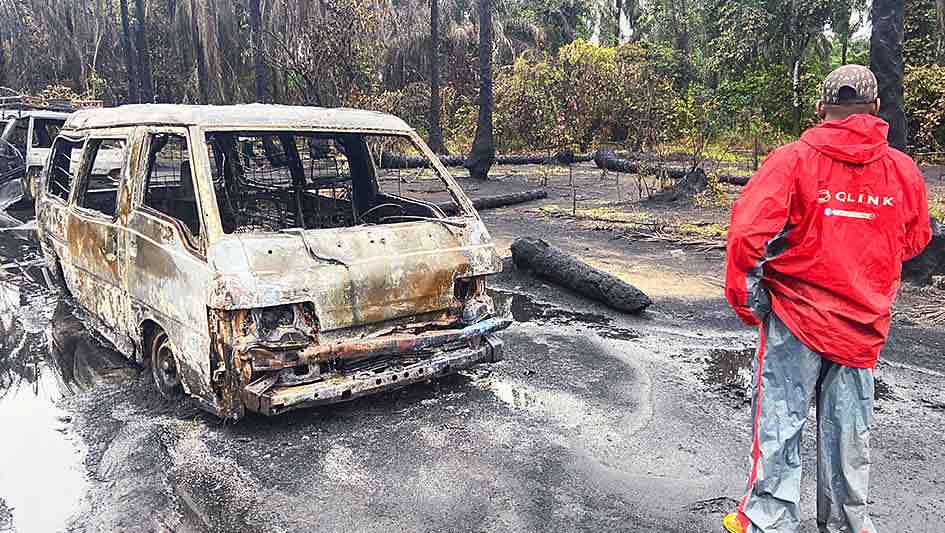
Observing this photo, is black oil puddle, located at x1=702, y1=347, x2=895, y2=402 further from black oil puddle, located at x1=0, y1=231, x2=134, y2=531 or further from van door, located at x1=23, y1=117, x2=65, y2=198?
van door, located at x1=23, y1=117, x2=65, y2=198

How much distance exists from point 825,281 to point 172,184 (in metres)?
5.11

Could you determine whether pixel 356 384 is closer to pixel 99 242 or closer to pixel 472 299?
pixel 472 299

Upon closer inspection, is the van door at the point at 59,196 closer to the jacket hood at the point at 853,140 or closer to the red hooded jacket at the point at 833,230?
the red hooded jacket at the point at 833,230

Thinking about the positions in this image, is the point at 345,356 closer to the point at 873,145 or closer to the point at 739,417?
the point at 739,417

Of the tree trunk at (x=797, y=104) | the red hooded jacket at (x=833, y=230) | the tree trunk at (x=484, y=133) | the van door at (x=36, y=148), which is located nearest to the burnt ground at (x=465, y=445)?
the red hooded jacket at (x=833, y=230)

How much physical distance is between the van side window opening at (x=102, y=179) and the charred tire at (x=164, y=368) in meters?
1.12

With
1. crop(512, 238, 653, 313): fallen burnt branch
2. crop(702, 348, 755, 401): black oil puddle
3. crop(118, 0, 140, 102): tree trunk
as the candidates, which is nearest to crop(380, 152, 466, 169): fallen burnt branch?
crop(118, 0, 140, 102): tree trunk

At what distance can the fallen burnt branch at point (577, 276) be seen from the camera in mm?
7266

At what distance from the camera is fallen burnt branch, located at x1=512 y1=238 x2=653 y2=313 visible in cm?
727

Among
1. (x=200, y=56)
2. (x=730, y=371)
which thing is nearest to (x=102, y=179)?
(x=730, y=371)

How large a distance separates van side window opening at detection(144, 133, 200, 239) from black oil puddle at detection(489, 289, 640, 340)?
9.64 feet

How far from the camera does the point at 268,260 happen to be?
431 cm

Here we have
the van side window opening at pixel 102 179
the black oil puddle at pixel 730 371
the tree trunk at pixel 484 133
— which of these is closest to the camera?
the black oil puddle at pixel 730 371

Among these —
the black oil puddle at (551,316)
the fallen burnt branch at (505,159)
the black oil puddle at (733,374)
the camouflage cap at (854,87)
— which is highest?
the camouflage cap at (854,87)
